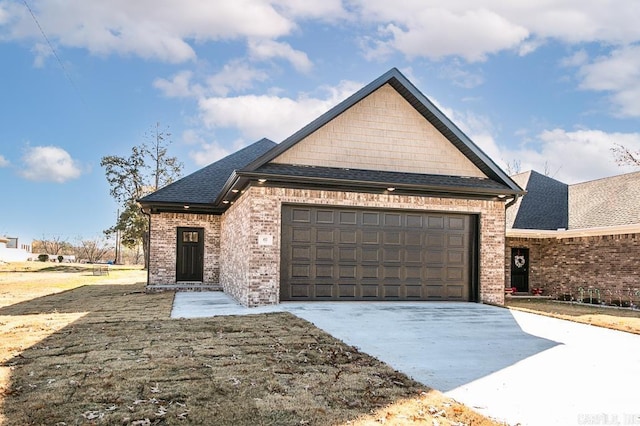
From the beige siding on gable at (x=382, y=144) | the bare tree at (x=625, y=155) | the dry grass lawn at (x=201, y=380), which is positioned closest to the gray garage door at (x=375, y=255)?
the beige siding on gable at (x=382, y=144)

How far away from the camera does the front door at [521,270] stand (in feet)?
62.5

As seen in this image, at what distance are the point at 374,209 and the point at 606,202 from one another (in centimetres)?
925

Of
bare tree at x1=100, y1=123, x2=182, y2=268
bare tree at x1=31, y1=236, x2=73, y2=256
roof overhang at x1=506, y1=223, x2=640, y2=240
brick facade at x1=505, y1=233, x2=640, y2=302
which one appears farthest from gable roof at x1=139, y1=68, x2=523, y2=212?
bare tree at x1=31, y1=236, x2=73, y2=256

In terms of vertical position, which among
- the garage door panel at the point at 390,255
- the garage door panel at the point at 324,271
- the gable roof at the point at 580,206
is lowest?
the garage door panel at the point at 324,271

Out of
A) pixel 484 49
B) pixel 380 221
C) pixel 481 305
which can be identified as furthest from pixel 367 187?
pixel 484 49

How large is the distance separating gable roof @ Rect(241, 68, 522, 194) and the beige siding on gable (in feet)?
0.50

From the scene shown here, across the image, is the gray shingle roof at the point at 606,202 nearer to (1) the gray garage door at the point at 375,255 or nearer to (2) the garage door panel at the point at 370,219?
(1) the gray garage door at the point at 375,255

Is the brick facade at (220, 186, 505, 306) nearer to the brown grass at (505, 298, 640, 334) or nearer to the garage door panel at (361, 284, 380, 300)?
the brown grass at (505, 298, 640, 334)

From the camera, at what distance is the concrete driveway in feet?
16.0

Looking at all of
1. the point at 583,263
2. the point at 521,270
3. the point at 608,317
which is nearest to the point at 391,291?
the point at 608,317

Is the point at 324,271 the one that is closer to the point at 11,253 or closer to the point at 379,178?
the point at 379,178

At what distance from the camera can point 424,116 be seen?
14.0 m

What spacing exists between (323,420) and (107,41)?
17.5 meters

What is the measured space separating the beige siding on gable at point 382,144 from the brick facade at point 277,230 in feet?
2.88
